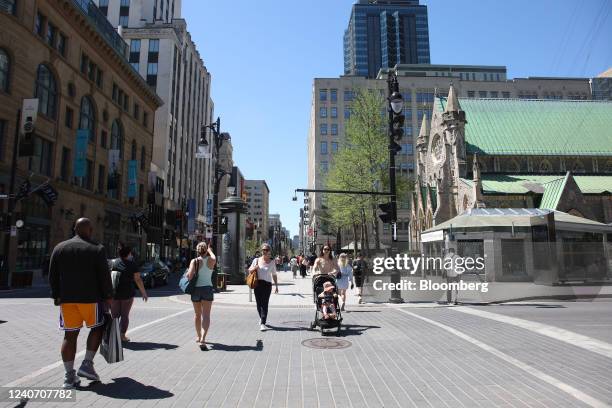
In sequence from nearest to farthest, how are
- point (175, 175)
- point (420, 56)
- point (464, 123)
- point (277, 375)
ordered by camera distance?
1. point (277, 375)
2. point (464, 123)
3. point (175, 175)
4. point (420, 56)

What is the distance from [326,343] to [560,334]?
531 cm

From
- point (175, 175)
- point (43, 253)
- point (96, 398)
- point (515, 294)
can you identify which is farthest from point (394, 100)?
point (175, 175)

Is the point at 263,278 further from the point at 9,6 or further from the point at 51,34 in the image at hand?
the point at 51,34

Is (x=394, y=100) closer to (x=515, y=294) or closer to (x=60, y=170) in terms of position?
(x=515, y=294)

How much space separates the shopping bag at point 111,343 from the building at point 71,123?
26199 millimetres


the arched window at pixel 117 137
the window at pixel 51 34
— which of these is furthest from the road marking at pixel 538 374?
the arched window at pixel 117 137

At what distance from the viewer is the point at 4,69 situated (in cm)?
2664

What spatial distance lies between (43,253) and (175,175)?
37259mm

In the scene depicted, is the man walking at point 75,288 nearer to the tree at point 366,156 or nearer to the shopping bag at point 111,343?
the shopping bag at point 111,343

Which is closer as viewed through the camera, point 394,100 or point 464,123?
point 394,100

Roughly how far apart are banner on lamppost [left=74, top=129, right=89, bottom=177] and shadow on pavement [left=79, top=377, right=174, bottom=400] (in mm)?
33893

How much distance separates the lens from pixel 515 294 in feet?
56.6

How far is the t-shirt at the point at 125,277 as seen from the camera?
25.3 feet

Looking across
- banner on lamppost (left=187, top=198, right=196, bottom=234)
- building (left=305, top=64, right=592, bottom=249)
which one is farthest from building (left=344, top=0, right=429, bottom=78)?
banner on lamppost (left=187, top=198, right=196, bottom=234)
